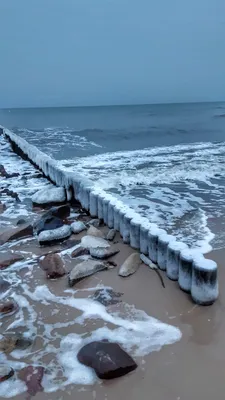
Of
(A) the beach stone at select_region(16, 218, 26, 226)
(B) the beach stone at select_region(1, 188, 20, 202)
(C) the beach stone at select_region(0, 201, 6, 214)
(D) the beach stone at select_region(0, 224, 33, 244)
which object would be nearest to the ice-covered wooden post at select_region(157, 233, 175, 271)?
(D) the beach stone at select_region(0, 224, 33, 244)

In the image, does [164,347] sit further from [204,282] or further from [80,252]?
[80,252]

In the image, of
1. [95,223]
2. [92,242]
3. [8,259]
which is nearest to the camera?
[8,259]

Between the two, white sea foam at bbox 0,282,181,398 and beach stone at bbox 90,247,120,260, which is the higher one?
beach stone at bbox 90,247,120,260

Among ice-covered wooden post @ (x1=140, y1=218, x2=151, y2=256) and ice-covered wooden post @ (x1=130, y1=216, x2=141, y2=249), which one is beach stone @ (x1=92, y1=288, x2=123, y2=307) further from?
ice-covered wooden post @ (x1=130, y1=216, x2=141, y2=249)

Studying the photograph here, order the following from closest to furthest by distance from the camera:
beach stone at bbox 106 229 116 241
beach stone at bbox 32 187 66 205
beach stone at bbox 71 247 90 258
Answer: beach stone at bbox 71 247 90 258
beach stone at bbox 106 229 116 241
beach stone at bbox 32 187 66 205

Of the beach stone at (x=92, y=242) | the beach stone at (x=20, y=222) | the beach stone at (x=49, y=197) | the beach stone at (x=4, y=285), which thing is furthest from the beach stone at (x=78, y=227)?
the beach stone at (x=49, y=197)

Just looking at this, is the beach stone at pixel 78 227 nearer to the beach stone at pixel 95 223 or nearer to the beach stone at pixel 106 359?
the beach stone at pixel 95 223

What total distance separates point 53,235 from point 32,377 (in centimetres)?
275

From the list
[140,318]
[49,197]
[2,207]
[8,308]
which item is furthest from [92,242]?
[2,207]

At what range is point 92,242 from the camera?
16.7 ft

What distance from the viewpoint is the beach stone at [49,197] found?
24.3ft

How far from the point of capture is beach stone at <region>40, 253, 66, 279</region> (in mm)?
4273

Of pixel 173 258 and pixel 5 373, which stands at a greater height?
pixel 173 258

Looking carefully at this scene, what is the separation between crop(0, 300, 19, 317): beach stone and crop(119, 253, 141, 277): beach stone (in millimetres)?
1279
